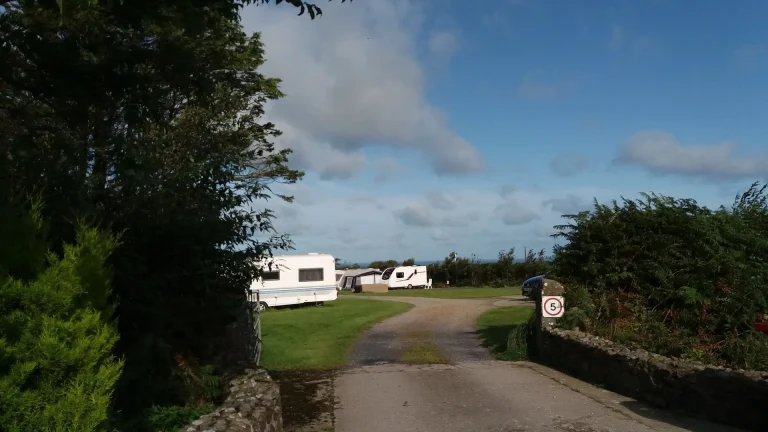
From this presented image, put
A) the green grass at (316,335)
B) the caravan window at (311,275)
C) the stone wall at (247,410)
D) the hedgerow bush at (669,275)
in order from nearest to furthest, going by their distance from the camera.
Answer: the stone wall at (247,410) < the hedgerow bush at (669,275) < the green grass at (316,335) < the caravan window at (311,275)

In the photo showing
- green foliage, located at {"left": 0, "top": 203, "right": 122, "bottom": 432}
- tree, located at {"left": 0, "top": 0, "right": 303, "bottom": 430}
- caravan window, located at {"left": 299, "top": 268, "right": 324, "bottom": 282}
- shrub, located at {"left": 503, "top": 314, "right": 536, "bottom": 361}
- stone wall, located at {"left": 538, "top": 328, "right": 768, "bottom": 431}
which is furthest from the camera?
caravan window, located at {"left": 299, "top": 268, "right": 324, "bottom": 282}

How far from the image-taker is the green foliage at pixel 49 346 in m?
4.16

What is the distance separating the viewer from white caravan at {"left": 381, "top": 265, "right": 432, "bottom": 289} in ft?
190

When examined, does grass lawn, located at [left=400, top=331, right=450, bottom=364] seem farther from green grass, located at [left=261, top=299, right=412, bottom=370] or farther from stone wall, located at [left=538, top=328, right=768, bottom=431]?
Answer: stone wall, located at [left=538, top=328, right=768, bottom=431]

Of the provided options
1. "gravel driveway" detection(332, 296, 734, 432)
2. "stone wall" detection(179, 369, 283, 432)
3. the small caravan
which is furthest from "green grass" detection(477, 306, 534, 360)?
the small caravan

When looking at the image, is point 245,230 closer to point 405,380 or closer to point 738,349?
point 405,380

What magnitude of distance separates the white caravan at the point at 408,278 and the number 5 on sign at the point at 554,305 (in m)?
43.8

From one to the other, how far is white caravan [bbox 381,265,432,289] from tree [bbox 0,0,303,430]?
155 feet

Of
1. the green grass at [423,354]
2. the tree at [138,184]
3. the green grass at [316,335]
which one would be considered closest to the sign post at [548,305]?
the green grass at [423,354]

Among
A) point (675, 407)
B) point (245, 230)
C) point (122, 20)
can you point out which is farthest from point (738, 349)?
point (122, 20)

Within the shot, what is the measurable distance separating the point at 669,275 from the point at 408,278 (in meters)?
44.0

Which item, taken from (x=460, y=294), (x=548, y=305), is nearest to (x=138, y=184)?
(x=548, y=305)

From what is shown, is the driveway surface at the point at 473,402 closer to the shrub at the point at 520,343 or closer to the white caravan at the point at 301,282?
the shrub at the point at 520,343

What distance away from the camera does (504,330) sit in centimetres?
2078
